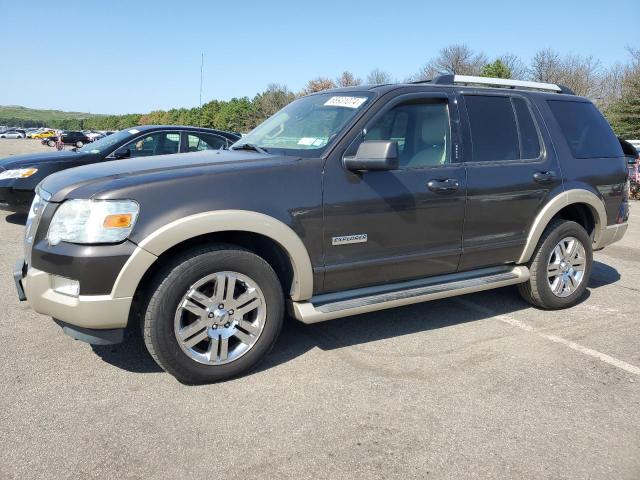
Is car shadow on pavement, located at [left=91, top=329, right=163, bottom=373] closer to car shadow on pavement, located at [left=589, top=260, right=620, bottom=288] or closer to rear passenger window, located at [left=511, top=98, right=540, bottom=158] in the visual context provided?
rear passenger window, located at [left=511, top=98, right=540, bottom=158]

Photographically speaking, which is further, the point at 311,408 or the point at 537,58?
the point at 537,58

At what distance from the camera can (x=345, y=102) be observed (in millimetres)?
3973

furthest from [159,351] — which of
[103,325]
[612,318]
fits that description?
[612,318]

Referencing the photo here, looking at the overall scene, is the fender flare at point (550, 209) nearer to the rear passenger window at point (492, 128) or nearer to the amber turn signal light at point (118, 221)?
the rear passenger window at point (492, 128)

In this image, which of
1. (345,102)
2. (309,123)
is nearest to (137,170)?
(309,123)

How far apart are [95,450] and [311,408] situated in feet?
3.71

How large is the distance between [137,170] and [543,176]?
127 inches

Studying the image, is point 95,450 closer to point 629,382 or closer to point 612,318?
point 629,382

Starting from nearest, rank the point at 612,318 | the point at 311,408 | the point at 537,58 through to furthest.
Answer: the point at 311,408 → the point at 612,318 → the point at 537,58

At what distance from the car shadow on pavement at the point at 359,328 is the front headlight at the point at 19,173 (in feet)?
15.6

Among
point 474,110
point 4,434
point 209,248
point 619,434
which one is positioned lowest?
point 4,434

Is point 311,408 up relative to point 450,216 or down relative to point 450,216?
down

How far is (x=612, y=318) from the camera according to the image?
4.67m

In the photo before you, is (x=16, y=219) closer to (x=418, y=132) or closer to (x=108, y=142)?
(x=108, y=142)
